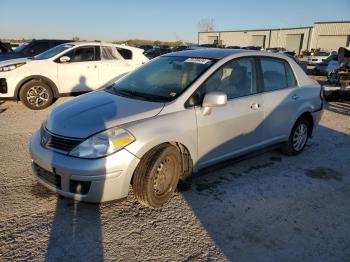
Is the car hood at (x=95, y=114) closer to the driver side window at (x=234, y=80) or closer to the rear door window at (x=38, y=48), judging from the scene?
the driver side window at (x=234, y=80)

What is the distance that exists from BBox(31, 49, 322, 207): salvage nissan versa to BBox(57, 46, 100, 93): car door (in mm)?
4572

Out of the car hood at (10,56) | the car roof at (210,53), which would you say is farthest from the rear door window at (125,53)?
the car roof at (210,53)

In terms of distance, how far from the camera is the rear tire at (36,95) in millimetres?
8008

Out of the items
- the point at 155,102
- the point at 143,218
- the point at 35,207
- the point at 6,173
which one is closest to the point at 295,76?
the point at 155,102

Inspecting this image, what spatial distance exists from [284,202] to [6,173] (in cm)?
350

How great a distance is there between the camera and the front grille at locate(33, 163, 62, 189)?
3.20 meters

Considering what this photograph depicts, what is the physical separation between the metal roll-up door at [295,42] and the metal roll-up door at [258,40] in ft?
20.5

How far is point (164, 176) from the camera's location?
350cm

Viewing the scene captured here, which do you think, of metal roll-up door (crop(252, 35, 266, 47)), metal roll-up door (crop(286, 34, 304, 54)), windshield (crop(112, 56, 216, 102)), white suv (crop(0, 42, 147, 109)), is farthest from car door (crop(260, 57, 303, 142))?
metal roll-up door (crop(252, 35, 266, 47))

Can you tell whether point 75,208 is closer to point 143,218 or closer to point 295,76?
point 143,218

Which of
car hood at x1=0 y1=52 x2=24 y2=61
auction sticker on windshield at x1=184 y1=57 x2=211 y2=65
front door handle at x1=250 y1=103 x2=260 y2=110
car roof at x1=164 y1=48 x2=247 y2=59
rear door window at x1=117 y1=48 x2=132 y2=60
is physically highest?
car roof at x1=164 y1=48 x2=247 y2=59

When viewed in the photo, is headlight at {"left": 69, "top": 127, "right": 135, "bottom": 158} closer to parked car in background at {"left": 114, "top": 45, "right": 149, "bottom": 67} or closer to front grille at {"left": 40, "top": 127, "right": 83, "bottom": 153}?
front grille at {"left": 40, "top": 127, "right": 83, "bottom": 153}

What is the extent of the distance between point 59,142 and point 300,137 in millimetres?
3801

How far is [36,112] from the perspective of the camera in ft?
25.8
